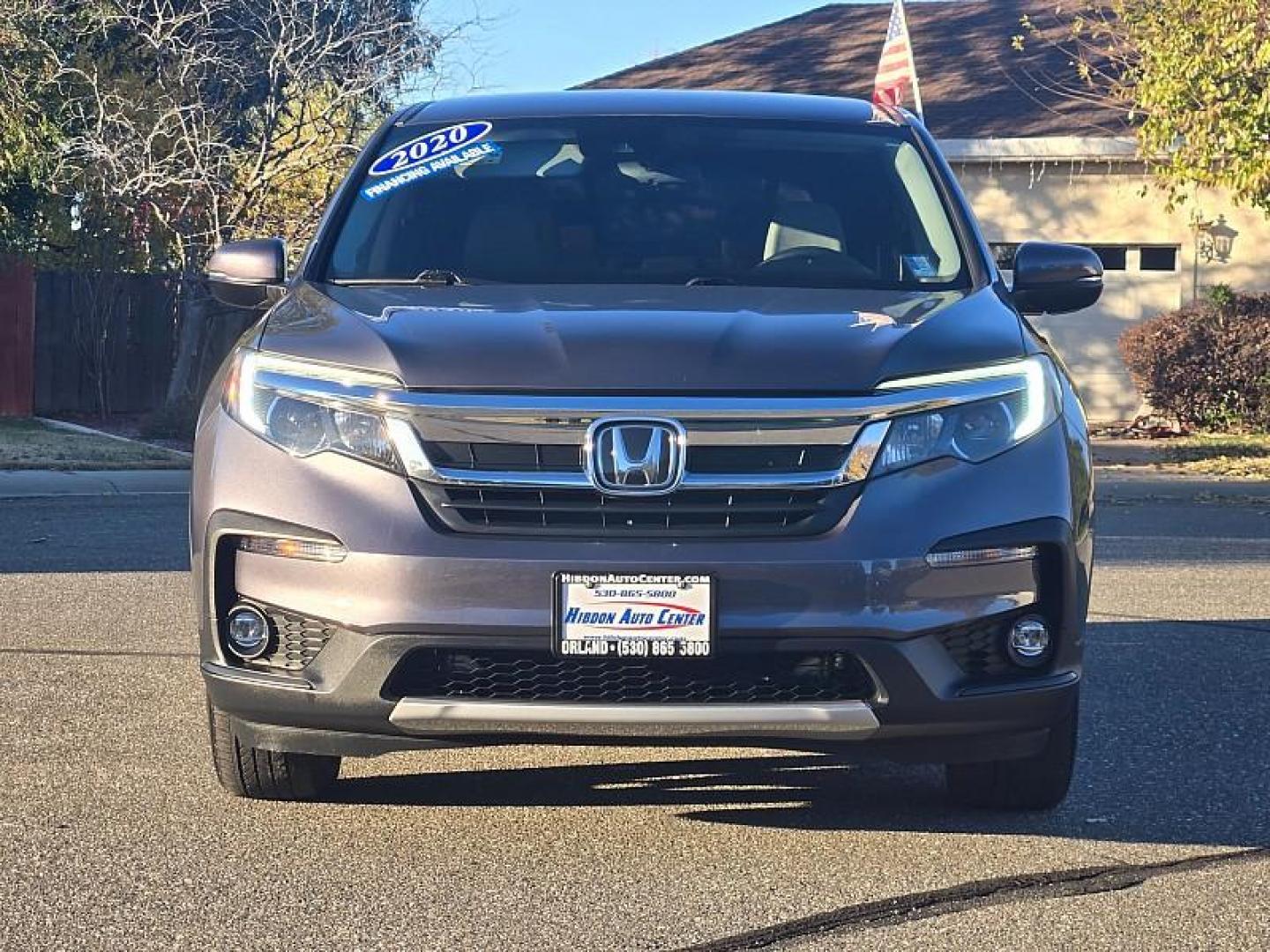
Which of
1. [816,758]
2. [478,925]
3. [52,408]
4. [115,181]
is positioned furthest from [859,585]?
[52,408]

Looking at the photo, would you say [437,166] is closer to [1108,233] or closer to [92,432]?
[92,432]

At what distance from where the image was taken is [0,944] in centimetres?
408

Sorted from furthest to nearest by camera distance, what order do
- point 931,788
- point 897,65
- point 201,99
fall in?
point 897,65
point 201,99
point 931,788

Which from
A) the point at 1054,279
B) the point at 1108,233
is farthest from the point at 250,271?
the point at 1108,233

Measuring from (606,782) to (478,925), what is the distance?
1353mm

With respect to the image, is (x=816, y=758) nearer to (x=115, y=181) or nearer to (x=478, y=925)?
(x=478, y=925)

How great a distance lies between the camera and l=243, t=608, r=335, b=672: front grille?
459 centimetres

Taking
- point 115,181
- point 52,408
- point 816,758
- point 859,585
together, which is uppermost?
point 859,585

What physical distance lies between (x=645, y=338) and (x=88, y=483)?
37.3 ft

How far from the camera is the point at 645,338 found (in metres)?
4.73

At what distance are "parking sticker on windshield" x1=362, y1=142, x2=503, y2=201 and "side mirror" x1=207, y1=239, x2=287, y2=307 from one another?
12.8 inches

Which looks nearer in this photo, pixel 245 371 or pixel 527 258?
pixel 245 371

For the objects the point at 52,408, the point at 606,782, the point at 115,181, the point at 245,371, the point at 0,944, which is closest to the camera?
the point at 0,944

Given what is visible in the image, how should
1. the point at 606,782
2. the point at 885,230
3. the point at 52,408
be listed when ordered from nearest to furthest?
the point at 606,782 < the point at 885,230 < the point at 52,408
